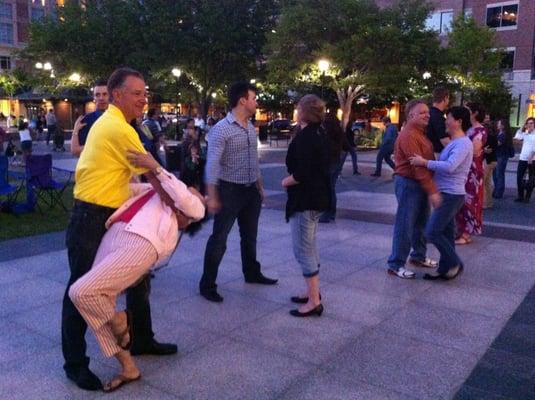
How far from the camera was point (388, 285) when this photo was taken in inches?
217

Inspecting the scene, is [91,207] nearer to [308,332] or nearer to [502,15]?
[308,332]

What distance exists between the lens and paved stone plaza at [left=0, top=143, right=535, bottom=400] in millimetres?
3406

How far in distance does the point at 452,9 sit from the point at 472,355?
155 ft

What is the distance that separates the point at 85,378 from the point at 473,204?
5.61m

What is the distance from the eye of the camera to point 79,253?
3215mm

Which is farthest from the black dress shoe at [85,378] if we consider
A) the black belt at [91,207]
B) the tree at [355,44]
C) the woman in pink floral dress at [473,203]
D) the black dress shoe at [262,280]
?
the tree at [355,44]

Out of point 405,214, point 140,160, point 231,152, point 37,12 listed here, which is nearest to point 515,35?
point 405,214

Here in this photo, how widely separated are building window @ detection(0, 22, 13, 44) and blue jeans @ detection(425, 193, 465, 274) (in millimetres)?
72934

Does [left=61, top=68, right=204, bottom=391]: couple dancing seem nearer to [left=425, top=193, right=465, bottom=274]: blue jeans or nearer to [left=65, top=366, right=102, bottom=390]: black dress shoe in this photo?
[left=65, top=366, right=102, bottom=390]: black dress shoe

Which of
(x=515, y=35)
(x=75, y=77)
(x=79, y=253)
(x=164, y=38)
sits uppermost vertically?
(x=515, y=35)

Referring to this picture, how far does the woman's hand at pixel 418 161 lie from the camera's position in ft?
17.1

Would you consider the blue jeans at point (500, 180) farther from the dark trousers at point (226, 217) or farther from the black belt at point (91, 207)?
the black belt at point (91, 207)

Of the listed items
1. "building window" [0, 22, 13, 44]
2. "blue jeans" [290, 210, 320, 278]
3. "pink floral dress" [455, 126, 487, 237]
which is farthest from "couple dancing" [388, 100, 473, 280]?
"building window" [0, 22, 13, 44]

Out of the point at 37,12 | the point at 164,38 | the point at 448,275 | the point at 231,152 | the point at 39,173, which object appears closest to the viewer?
the point at 231,152
